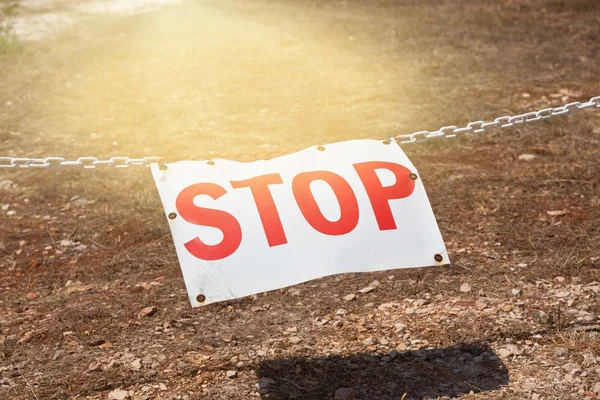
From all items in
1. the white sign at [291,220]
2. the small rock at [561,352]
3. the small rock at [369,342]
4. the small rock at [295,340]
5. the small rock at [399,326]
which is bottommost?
the small rock at [561,352]

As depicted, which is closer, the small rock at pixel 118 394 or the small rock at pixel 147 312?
the small rock at pixel 118 394

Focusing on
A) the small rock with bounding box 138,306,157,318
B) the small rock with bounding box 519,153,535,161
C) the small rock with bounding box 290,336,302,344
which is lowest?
the small rock with bounding box 519,153,535,161

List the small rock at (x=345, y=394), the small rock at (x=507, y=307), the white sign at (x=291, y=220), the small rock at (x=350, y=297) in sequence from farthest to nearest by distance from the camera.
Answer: the small rock at (x=350, y=297) < the small rock at (x=507, y=307) < the small rock at (x=345, y=394) < the white sign at (x=291, y=220)

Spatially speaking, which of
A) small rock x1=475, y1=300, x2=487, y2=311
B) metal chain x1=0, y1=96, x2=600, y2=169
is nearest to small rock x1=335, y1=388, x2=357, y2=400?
small rock x1=475, y1=300, x2=487, y2=311

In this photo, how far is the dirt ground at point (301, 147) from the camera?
341 centimetres

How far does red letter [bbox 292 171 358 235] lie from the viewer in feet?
9.87

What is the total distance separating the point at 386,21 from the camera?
9852 millimetres

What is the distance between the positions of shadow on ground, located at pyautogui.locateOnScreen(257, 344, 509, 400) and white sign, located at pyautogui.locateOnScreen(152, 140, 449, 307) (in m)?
0.61

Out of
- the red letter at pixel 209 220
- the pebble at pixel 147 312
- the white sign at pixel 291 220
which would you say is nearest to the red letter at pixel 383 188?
the white sign at pixel 291 220

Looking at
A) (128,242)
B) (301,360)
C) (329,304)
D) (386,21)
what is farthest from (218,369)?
(386,21)

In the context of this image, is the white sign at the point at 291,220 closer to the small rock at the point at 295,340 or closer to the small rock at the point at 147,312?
the small rock at the point at 295,340

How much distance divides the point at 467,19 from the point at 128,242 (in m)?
6.58

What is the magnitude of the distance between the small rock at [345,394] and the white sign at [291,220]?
620 mm

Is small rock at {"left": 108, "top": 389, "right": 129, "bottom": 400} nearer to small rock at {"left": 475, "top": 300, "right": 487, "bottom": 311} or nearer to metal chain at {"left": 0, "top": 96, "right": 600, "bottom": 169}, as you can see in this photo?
metal chain at {"left": 0, "top": 96, "right": 600, "bottom": 169}
